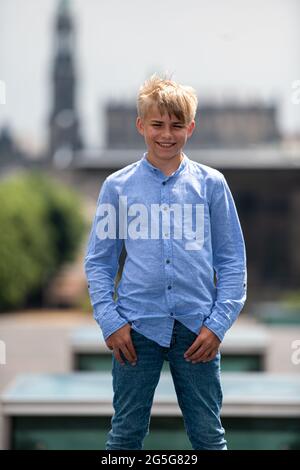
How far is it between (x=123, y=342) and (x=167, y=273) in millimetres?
184

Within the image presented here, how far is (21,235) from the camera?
39281 millimetres

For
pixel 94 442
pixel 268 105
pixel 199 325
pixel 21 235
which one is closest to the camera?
pixel 199 325

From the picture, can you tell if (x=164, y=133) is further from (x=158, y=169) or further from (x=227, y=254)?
(x=227, y=254)

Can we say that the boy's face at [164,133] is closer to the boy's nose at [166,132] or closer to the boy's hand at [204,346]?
the boy's nose at [166,132]

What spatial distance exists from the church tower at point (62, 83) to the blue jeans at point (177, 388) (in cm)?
7928

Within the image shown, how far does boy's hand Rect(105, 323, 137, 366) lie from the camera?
2717 mm

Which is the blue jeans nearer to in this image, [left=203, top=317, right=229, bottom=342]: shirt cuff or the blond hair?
[left=203, top=317, right=229, bottom=342]: shirt cuff

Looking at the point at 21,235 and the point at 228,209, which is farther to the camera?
the point at 21,235

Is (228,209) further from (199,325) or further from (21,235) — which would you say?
(21,235)

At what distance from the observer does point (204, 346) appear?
271cm

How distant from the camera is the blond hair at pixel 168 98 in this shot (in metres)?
2.74
